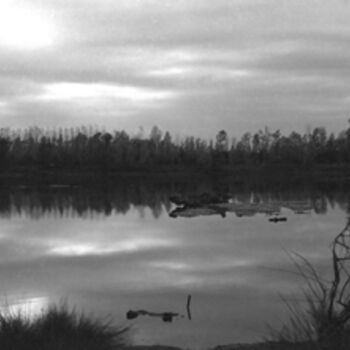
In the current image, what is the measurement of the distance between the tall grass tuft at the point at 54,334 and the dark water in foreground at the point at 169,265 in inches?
91.8

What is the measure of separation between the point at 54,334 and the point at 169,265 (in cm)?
1209

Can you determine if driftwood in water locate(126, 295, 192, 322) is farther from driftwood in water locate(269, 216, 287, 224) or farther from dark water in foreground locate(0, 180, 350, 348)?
driftwood in water locate(269, 216, 287, 224)

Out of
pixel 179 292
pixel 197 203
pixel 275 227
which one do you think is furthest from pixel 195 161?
pixel 179 292

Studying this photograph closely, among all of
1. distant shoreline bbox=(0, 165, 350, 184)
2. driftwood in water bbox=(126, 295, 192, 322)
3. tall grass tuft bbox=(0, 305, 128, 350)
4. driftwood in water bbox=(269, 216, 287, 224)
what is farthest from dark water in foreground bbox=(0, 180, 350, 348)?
distant shoreline bbox=(0, 165, 350, 184)

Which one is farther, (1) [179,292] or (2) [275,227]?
(2) [275,227]

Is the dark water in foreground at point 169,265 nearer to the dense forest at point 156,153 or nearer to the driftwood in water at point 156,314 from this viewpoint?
the driftwood in water at point 156,314

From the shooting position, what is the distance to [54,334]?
22.0 ft

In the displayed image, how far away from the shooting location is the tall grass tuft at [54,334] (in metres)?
6.35

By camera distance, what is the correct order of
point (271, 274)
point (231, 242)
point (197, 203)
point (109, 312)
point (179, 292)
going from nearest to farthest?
point (109, 312) → point (179, 292) → point (271, 274) → point (231, 242) → point (197, 203)

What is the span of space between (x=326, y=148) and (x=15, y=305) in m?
98.0

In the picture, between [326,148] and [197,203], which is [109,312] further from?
[326,148]

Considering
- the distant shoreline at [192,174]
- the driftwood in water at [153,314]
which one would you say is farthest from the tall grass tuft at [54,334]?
the distant shoreline at [192,174]

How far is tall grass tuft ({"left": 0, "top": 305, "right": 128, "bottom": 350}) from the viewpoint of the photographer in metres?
6.35

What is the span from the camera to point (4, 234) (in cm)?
2792
